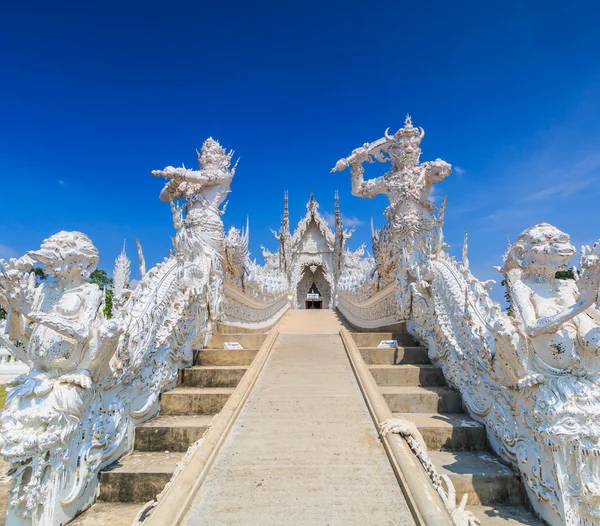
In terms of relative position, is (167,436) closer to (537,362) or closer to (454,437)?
(454,437)

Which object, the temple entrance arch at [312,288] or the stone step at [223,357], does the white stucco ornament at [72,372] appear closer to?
the stone step at [223,357]

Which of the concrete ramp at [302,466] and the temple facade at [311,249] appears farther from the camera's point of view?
the temple facade at [311,249]

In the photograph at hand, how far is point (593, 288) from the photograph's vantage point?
2326mm

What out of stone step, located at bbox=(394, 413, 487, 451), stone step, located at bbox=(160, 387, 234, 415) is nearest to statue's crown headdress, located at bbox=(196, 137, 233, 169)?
stone step, located at bbox=(160, 387, 234, 415)

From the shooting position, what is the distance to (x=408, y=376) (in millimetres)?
4086

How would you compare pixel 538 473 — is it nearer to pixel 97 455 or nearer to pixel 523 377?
pixel 523 377

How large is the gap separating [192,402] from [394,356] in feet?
7.81

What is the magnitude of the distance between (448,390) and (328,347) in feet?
4.86

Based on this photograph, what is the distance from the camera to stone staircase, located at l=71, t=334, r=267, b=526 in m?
2.66

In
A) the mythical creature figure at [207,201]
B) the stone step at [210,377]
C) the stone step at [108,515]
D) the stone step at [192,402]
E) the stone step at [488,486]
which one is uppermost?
the mythical creature figure at [207,201]

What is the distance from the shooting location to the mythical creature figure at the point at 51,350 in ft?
7.24

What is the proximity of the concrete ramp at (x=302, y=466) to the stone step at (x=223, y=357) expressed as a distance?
104cm

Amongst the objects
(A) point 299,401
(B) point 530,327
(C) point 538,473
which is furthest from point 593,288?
(A) point 299,401

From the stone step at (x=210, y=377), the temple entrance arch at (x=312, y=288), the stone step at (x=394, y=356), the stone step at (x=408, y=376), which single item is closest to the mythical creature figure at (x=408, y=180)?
the stone step at (x=394, y=356)
